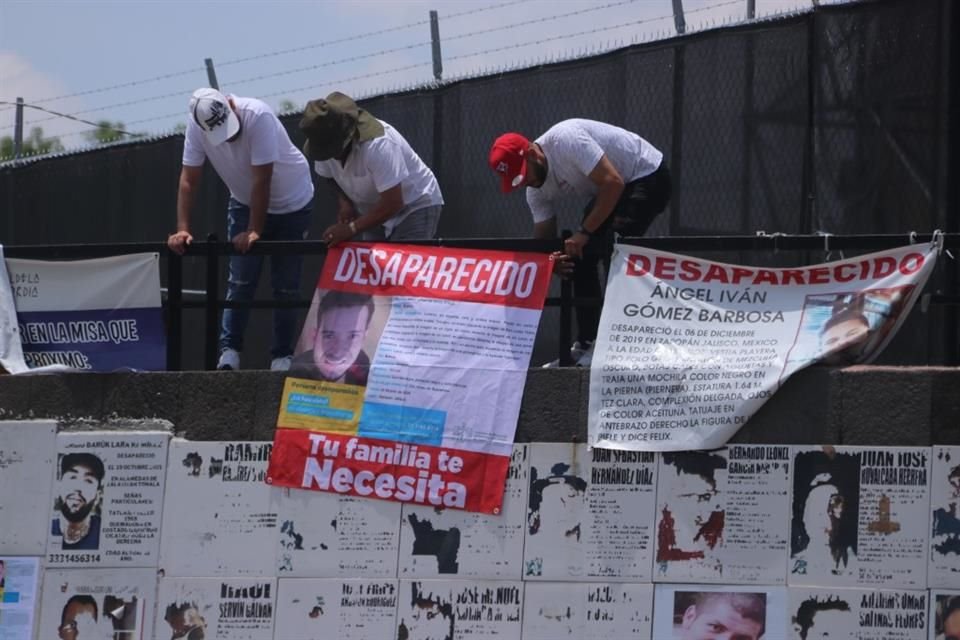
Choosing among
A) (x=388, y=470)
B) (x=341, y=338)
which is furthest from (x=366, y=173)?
(x=388, y=470)

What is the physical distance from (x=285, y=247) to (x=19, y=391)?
1.58m

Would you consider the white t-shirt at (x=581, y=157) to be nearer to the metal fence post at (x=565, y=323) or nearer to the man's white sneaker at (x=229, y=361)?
the metal fence post at (x=565, y=323)

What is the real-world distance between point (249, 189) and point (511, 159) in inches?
64.2

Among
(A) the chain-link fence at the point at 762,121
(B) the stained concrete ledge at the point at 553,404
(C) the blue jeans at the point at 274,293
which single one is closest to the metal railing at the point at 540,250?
(C) the blue jeans at the point at 274,293

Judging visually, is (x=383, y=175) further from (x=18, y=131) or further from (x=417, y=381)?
(x=18, y=131)

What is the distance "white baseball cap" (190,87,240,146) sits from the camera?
7969 mm

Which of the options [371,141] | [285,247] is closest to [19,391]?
[285,247]

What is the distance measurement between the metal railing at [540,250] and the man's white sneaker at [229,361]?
0.05 meters

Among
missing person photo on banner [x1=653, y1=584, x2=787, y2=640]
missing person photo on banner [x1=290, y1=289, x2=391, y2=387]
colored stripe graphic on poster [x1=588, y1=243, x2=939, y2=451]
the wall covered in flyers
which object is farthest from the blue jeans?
missing person photo on banner [x1=653, y1=584, x2=787, y2=640]

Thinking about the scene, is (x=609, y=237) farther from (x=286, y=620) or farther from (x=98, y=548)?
(x=98, y=548)

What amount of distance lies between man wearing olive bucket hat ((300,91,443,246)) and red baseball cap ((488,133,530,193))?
70 centimetres

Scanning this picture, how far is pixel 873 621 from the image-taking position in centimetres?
638

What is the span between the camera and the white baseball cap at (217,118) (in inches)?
314

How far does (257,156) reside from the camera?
7949mm
